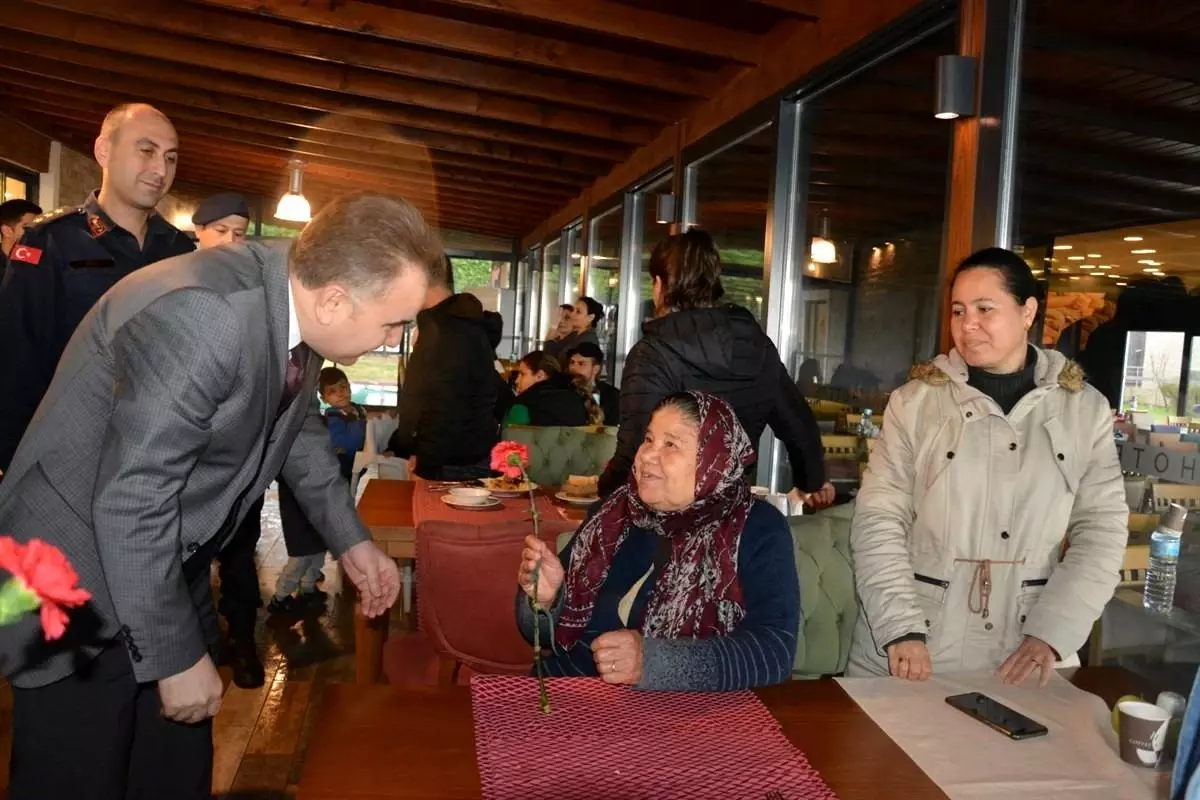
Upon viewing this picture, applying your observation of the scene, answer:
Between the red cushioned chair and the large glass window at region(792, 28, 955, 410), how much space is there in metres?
1.92

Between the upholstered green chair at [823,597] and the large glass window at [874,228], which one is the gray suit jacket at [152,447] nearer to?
the upholstered green chair at [823,597]

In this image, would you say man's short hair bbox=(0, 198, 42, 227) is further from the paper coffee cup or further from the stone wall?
the stone wall

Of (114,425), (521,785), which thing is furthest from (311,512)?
(521,785)

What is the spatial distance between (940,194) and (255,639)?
367 centimetres

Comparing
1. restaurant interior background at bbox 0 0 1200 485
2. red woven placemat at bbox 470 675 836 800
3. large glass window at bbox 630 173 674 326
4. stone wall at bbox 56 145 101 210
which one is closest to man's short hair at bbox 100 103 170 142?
red woven placemat at bbox 470 675 836 800

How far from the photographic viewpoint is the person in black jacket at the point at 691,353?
319cm

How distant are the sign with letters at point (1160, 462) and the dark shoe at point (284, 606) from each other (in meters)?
4.11

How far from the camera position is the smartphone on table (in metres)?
1.69

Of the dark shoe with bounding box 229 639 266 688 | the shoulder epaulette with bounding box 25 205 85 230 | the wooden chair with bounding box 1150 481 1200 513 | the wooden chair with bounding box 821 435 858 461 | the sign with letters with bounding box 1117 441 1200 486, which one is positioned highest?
the shoulder epaulette with bounding box 25 205 85 230

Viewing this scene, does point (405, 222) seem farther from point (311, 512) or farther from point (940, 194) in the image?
point (940, 194)

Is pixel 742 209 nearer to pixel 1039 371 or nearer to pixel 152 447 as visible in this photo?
pixel 1039 371

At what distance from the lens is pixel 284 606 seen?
5215mm

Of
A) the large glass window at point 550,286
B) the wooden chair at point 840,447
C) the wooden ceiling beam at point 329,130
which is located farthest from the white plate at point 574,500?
the large glass window at point 550,286

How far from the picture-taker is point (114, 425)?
1.50 m
